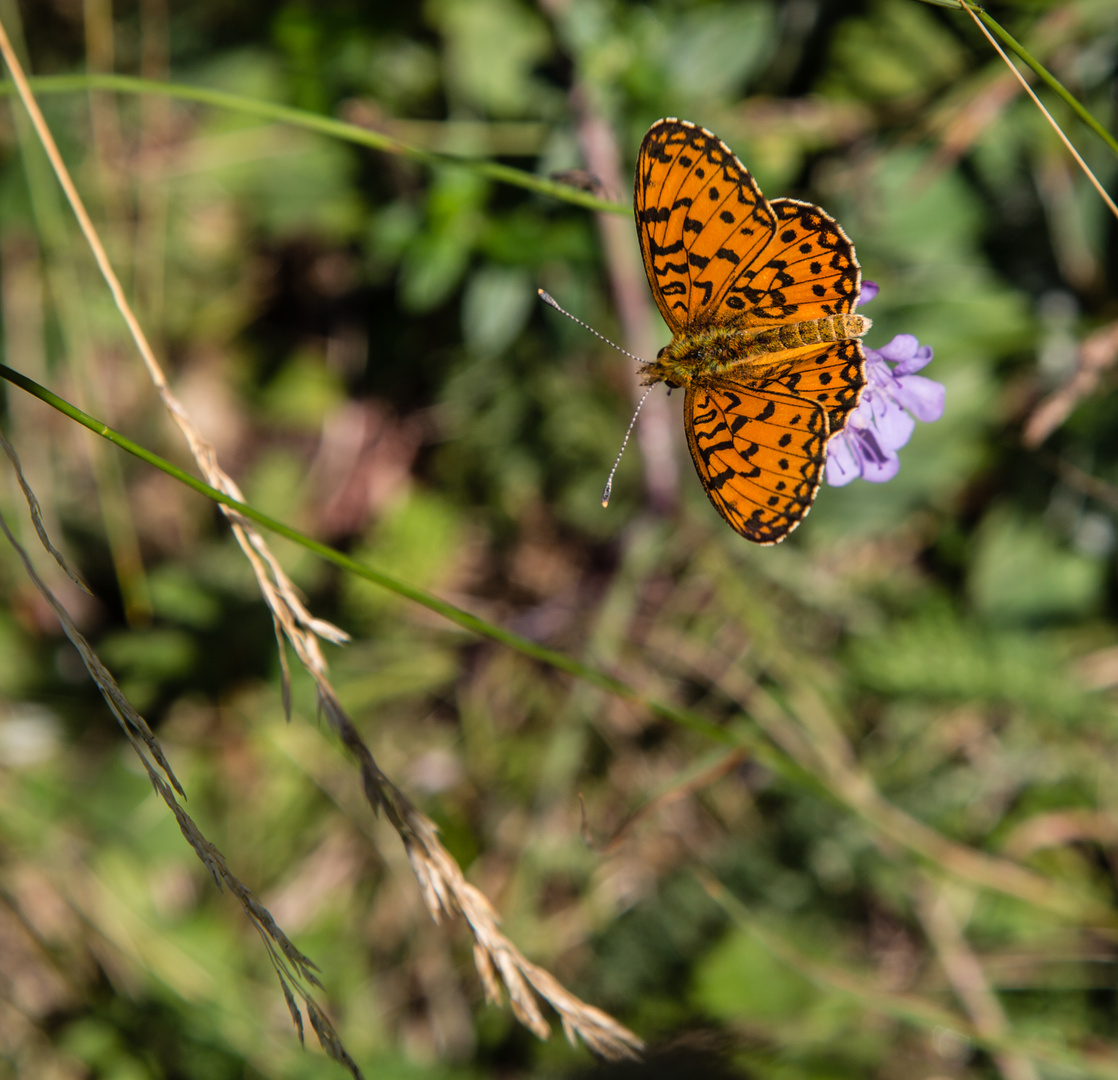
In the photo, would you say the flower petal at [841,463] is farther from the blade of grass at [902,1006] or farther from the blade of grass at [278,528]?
the blade of grass at [902,1006]

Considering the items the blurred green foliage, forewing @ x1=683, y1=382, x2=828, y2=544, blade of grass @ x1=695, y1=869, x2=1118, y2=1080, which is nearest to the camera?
forewing @ x1=683, y1=382, x2=828, y2=544

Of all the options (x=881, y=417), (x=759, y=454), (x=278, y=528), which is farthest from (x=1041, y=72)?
(x=278, y=528)

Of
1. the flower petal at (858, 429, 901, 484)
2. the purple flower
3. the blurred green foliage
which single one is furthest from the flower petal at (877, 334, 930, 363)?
the blurred green foliage

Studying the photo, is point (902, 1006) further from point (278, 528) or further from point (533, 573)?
point (278, 528)

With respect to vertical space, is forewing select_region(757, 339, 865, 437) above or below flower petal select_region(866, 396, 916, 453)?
above

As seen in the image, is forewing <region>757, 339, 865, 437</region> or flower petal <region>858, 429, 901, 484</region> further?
flower petal <region>858, 429, 901, 484</region>

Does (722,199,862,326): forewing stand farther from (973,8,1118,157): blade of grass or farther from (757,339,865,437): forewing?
(973,8,1118,157): blade of grass

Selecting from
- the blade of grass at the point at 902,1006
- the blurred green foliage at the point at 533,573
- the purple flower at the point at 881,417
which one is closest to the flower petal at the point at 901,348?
the purple flower at the point at 881,417
